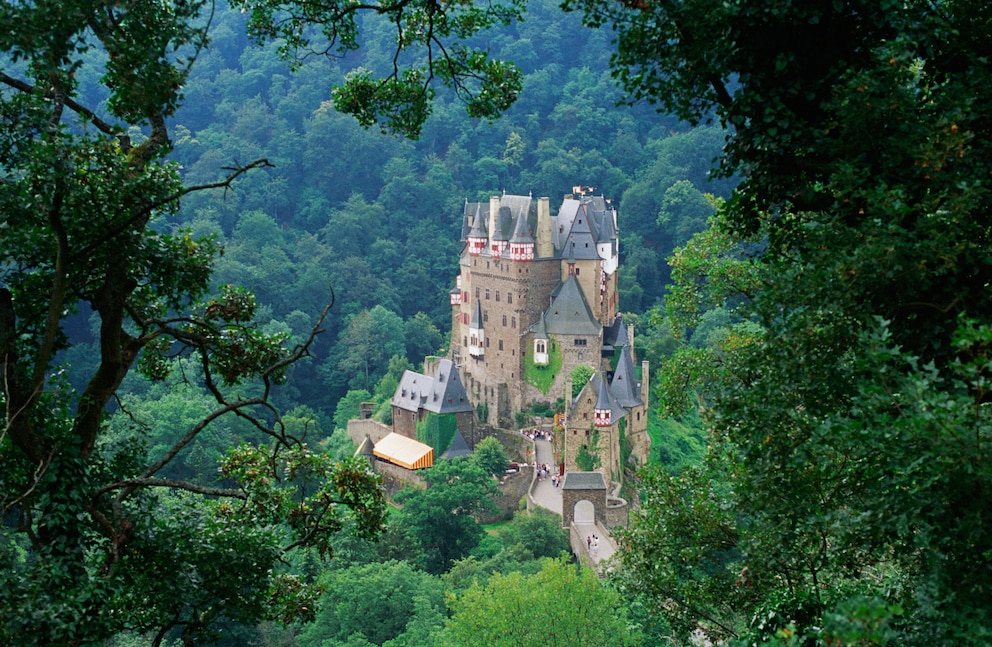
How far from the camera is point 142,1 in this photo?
7.48 m

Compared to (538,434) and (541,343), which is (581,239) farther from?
(538,434)

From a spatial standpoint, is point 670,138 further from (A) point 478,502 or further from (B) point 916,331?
(B) point 916,331

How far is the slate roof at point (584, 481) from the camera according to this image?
35.8 m

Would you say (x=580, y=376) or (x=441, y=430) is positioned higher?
(x=580, y=376)

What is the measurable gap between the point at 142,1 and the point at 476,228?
37627mm

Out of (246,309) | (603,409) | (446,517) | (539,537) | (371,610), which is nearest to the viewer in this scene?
(246,309)

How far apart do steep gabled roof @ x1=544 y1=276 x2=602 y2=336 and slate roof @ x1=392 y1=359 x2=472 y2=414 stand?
4.23 metres

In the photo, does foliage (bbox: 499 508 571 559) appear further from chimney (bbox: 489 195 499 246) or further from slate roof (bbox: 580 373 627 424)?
chimney (bbox: 489 195 499 246)

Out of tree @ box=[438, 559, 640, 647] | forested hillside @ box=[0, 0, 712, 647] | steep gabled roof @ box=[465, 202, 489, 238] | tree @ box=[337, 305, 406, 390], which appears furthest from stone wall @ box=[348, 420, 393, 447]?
tree @ box=[438, 559, 640, 647]

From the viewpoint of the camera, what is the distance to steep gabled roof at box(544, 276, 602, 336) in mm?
42156

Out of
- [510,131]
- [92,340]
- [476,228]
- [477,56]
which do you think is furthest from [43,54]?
[510,131]

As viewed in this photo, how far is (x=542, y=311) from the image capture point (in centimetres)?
4331

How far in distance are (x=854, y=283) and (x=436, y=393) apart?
3637 centimetres

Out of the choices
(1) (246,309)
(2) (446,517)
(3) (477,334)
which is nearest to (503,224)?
(3) (477,334)
